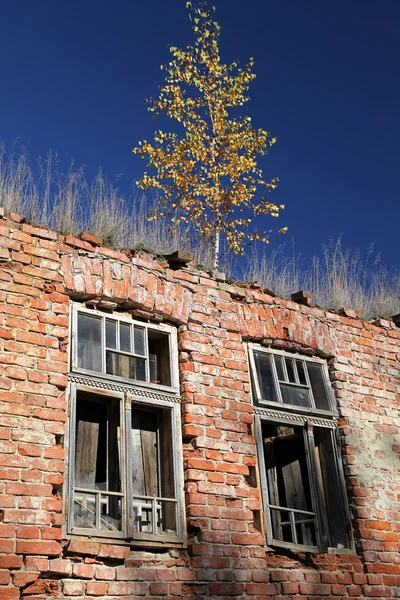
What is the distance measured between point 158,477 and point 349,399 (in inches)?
95.9

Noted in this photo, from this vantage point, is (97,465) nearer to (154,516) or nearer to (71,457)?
(71,457)

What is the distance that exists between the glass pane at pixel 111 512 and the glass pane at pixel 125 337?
123 centimetres

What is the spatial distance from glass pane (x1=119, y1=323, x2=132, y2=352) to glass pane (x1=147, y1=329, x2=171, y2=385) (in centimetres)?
25

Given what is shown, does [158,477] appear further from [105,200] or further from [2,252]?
[105,200]

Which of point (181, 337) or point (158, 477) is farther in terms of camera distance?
point (181, 337)

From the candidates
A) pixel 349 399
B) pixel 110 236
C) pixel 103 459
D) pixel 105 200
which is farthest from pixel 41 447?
pixel 349 399

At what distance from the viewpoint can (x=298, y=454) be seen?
6855 mm

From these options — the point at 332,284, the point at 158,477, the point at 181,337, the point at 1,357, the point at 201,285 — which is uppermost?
the point at 332,284

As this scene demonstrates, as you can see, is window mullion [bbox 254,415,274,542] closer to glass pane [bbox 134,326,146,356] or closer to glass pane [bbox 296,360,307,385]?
glass pane [bbox 296,360,307,385]

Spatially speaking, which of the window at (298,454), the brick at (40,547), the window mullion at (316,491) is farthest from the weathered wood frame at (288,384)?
the brick at (40,547)

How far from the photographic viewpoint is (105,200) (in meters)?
7.12

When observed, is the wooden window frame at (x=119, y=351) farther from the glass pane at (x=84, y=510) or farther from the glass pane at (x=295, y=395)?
the glass pane at (x=295, y=395)

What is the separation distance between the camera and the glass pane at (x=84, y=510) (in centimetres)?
509

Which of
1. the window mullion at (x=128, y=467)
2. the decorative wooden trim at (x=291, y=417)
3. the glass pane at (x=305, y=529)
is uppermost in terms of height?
the decorative wooden trim at (x=291, y=417)
